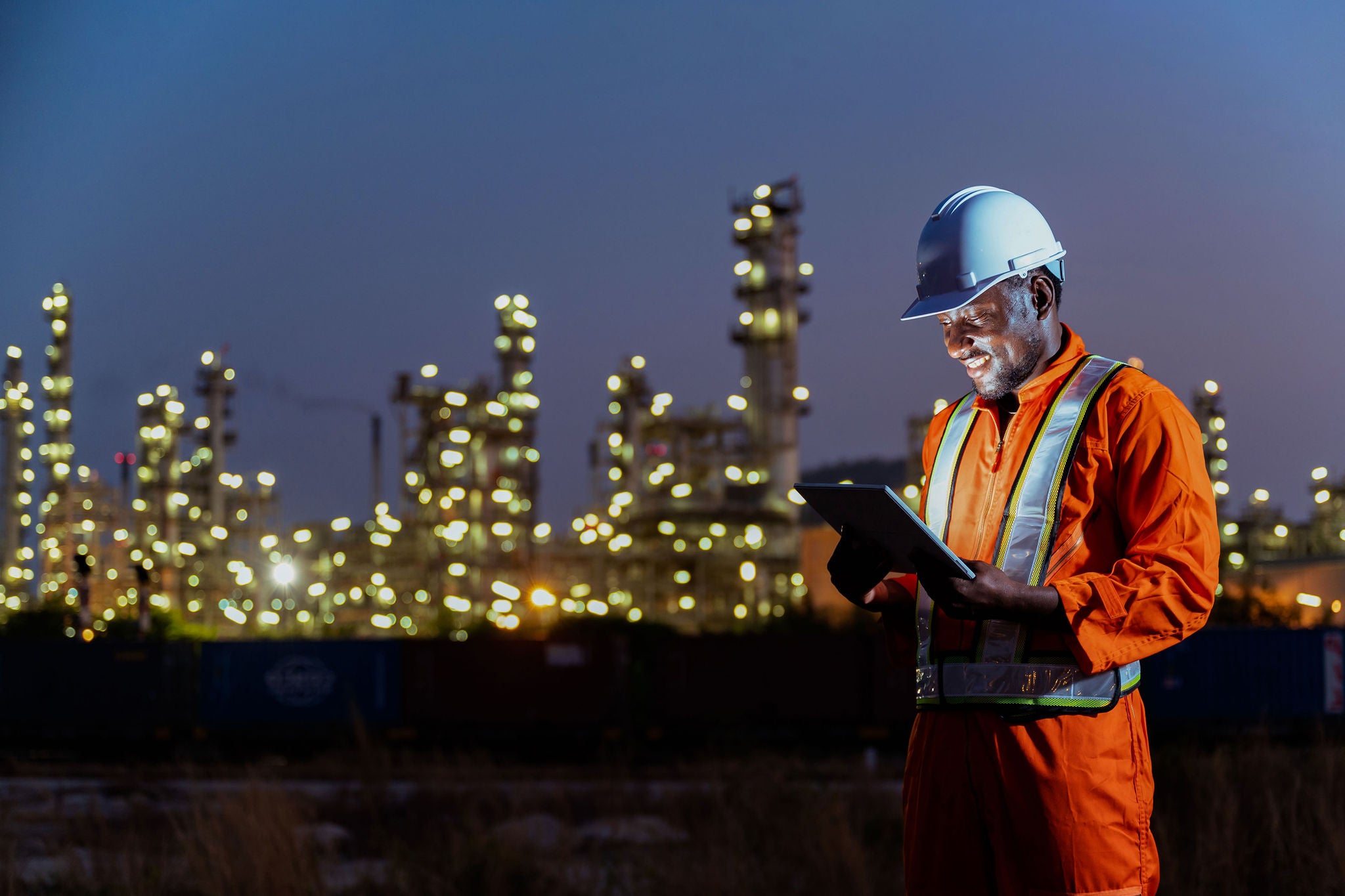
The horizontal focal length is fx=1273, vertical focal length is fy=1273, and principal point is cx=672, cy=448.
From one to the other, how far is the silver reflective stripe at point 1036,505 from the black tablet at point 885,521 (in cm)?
20

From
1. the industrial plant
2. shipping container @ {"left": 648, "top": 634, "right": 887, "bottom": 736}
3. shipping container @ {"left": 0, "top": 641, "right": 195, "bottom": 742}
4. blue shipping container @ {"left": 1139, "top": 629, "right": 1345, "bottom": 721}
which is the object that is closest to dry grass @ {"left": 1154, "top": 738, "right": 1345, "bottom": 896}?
blue shipping container @ {"left": 1139, "top": 629, "right": 1345, "bottom": 721}

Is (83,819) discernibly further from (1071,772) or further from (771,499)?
(771,499)

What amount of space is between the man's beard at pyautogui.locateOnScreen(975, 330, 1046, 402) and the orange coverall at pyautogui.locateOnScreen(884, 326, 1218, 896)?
3cm

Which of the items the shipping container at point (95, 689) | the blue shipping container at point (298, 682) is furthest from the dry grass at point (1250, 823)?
the shipping container at point (95, 689)

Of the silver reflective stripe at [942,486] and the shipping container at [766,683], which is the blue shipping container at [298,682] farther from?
the silver reflective stripe at [942,486]

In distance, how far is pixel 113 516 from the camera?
50.6 meters

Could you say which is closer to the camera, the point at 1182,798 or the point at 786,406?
the point at 1182,798

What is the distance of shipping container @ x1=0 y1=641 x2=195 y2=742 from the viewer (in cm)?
2102

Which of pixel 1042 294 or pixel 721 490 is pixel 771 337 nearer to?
pixel 721 490

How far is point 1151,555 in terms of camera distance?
7.53ft

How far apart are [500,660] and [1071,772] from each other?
19199 mm

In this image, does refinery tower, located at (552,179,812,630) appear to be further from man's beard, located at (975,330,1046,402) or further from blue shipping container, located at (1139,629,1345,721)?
man's beard, located at (975,330,1046,402)

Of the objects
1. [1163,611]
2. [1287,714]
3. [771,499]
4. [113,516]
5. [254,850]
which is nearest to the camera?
[1163,611]

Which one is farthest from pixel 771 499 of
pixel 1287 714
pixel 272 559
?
pixel 1287 714
